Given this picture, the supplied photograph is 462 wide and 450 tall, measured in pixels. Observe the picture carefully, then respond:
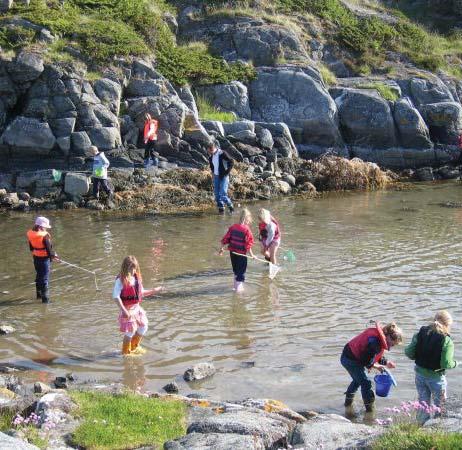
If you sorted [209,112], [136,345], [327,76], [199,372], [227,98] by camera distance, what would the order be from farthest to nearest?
[327,76] → [227,98] → [209,112] → [136,345] → [199,372]

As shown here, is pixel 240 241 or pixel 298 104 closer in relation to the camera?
pixel 240 241

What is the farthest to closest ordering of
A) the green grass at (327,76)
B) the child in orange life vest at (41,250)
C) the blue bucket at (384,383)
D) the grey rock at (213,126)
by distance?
the green grass at (327,76) < the grey rock at (213,126) < the child in orange life vest at (41,250) < the blue bucket at (384,383)

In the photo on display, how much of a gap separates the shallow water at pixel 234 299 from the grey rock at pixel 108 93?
5316 millimetres

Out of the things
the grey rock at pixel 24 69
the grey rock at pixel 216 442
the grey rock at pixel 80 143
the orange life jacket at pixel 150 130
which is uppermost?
the grey rock at pixel 24 69

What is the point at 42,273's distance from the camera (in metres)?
13.5

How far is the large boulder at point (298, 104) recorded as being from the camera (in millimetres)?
29344

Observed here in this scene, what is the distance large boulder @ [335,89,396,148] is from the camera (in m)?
29.9

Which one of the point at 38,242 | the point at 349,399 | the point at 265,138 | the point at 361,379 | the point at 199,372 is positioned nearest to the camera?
the point at 361,379

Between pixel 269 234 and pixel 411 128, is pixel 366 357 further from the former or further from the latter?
pixel 411 128

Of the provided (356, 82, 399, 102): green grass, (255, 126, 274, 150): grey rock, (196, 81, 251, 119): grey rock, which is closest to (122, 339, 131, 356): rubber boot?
(255, 126, 274, 150): grey rock

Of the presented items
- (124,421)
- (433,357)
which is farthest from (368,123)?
(124,421)

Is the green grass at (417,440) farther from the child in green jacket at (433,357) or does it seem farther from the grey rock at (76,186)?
the grey rock at (76,186)

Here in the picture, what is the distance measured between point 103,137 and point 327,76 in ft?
39.8

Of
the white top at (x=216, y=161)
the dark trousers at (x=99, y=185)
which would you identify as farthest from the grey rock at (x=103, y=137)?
the white top at (x=216, y=161)
